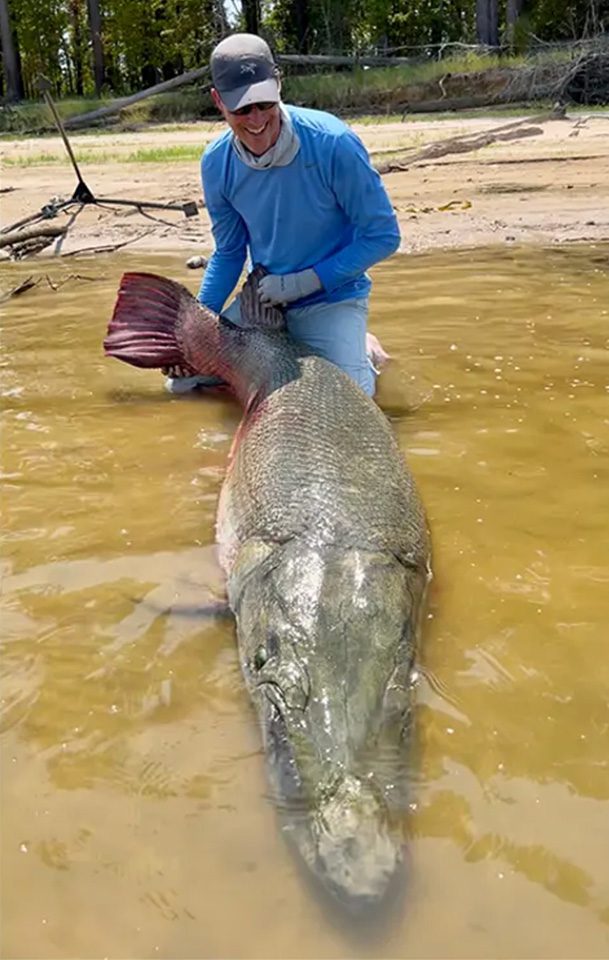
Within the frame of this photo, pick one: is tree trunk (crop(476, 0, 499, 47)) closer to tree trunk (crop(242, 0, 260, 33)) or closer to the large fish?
tree trunk (crop(242, 0, 260, 33))

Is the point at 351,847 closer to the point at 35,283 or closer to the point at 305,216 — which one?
the point at 305,216

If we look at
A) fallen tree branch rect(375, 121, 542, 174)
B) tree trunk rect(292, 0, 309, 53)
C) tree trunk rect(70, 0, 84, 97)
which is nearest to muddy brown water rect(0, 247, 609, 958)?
fallen tree branch rect(375, 121, 542, 174)

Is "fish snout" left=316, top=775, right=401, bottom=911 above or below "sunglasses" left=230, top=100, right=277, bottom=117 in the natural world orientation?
below

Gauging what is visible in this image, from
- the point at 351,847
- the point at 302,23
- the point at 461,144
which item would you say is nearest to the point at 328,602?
the point at 351,847

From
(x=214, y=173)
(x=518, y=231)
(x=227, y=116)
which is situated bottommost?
(x=518, y=231)

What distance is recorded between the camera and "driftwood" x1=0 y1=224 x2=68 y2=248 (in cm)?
869

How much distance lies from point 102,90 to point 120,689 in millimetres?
31337

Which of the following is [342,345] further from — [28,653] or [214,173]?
[28,653]

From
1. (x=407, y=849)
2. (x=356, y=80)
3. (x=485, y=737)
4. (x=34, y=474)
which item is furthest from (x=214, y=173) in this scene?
(x=356, y=80)

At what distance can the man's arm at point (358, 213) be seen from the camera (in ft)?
13.7

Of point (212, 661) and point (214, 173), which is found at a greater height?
point (214, 173)

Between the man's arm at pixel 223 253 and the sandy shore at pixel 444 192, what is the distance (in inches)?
149

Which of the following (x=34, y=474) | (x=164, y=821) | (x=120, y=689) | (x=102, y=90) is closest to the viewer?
(x=164, y=821)

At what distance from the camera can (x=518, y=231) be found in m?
8.46
